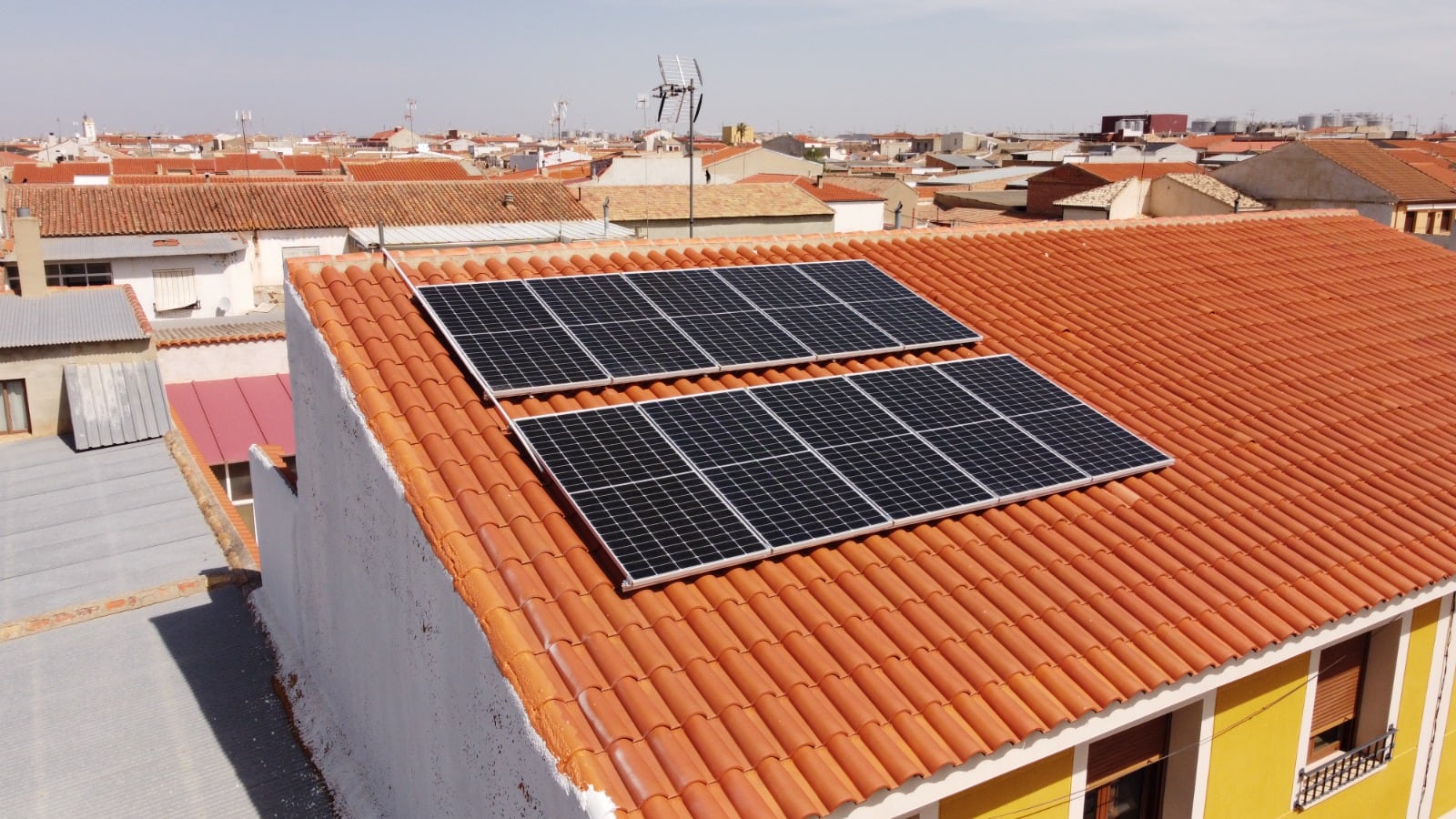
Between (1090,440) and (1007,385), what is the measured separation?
90cm

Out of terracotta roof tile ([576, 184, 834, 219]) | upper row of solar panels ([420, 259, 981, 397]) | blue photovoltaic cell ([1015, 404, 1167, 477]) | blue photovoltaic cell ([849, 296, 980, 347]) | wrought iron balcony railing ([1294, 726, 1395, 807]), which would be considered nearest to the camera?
upper row of solar panels ([420, 259, 981, 397])

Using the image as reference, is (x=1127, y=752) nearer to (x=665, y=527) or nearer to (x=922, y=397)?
(x=922, y=397)

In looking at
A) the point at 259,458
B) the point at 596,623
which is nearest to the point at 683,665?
the point at 596,623

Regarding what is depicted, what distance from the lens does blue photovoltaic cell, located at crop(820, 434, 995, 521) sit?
23.6 ft

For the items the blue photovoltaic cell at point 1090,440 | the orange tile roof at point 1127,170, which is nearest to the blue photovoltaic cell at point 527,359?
the blue photovoltaic cell at point 1090,440

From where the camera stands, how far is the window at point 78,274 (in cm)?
3372

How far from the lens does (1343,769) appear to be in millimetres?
8805

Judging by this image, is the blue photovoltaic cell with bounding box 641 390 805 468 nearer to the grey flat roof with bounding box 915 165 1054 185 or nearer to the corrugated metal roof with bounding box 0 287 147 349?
the corrugated metal roof with bounding box 0 287 147 349

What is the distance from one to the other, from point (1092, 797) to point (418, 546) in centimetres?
528

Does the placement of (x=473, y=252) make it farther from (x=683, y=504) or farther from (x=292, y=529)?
(x=683, y=504)

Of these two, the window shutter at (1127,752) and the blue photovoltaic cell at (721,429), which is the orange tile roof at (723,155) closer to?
the blue photovoltaic cell at (721,429)

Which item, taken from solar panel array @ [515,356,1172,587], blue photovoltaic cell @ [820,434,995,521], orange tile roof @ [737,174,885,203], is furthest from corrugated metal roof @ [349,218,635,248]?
orange tile roof @ [737,174,885,203]

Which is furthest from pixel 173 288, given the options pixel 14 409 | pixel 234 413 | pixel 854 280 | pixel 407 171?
pixel 854 280

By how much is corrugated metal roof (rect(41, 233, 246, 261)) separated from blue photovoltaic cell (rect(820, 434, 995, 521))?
34.0 m
